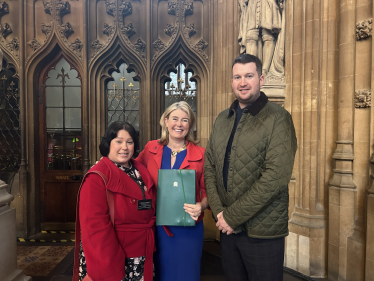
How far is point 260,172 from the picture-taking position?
4.84 ft

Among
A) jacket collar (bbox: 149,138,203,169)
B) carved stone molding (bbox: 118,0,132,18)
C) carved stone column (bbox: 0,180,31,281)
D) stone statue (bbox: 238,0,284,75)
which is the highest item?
carved stone molding (bbox: 118,0,132,18)

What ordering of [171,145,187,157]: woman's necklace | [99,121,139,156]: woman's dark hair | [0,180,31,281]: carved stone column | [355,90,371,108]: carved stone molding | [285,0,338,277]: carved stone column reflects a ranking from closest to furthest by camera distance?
[99,121,139,156]: woman's dark hair
[171,145,187,157]: woman's necklace
[0,180,31,281]: carved stone column
[355,90,371,108]: carved stone molding
[285,0,338,277]: carved stone column

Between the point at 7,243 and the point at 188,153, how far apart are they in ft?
5.12

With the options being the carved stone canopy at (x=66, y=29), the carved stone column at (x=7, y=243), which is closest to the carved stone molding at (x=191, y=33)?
the carved stone canopy at (x=66, y=29)

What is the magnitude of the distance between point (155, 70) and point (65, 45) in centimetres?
149

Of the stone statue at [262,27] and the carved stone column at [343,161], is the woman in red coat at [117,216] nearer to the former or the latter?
the carved stone column at [343,161]

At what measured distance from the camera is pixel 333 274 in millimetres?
2963

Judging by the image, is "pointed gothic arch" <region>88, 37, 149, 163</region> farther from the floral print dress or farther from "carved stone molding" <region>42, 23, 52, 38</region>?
the floral print dress

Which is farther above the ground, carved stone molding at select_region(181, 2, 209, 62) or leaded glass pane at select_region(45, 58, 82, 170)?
carved stone molding at select_region(181, 2, 209, 62)

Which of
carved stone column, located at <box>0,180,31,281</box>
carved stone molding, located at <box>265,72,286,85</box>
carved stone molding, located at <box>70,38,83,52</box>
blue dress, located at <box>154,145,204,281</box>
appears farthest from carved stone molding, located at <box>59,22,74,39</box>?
blue dress, located at <box>154,145,204,281</box>

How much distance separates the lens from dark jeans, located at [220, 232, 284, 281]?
146 cm

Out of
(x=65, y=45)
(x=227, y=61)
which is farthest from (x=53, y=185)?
(x=227, y=61)

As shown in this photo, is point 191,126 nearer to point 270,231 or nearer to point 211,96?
point 270,231

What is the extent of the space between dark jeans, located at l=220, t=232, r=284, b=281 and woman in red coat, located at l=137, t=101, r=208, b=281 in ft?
1.05
